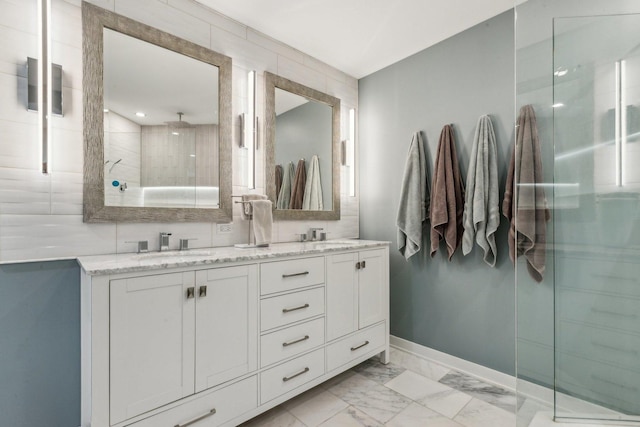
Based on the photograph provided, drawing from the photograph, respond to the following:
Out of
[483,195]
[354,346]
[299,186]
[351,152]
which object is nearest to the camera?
[483,195]

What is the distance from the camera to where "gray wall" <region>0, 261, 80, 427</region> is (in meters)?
1.33

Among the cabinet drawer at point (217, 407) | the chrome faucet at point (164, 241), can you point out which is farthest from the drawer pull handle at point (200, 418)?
the chrome faucet at point (164, 241)

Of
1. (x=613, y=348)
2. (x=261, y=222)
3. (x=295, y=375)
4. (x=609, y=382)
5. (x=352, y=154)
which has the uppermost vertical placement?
(x=352, y=154)

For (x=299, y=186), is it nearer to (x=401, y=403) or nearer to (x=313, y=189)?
(x=313, y=189)

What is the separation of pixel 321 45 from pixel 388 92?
0.70 metres

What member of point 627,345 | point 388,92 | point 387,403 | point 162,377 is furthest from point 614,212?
point 162,377

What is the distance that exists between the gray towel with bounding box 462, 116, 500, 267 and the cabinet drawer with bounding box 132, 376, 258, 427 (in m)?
1.56

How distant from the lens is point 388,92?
266 cm

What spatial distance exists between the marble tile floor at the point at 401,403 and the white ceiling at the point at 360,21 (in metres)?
2.28

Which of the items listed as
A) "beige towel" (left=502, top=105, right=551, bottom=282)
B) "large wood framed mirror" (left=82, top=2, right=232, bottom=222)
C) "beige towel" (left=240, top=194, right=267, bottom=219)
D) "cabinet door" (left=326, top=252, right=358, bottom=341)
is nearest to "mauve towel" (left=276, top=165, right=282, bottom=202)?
"beige towel" (left=240, top=194, right=267, bottom=219)

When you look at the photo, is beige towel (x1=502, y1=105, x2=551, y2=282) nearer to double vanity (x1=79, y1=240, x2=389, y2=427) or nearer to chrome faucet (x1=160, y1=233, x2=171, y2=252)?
double vanity (x1=79, y1=240, x2=389, y2=427)

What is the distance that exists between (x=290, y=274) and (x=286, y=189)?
0.83 metres

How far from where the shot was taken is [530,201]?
159cm

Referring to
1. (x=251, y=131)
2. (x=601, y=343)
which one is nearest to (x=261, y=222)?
(x=251, y=131)
